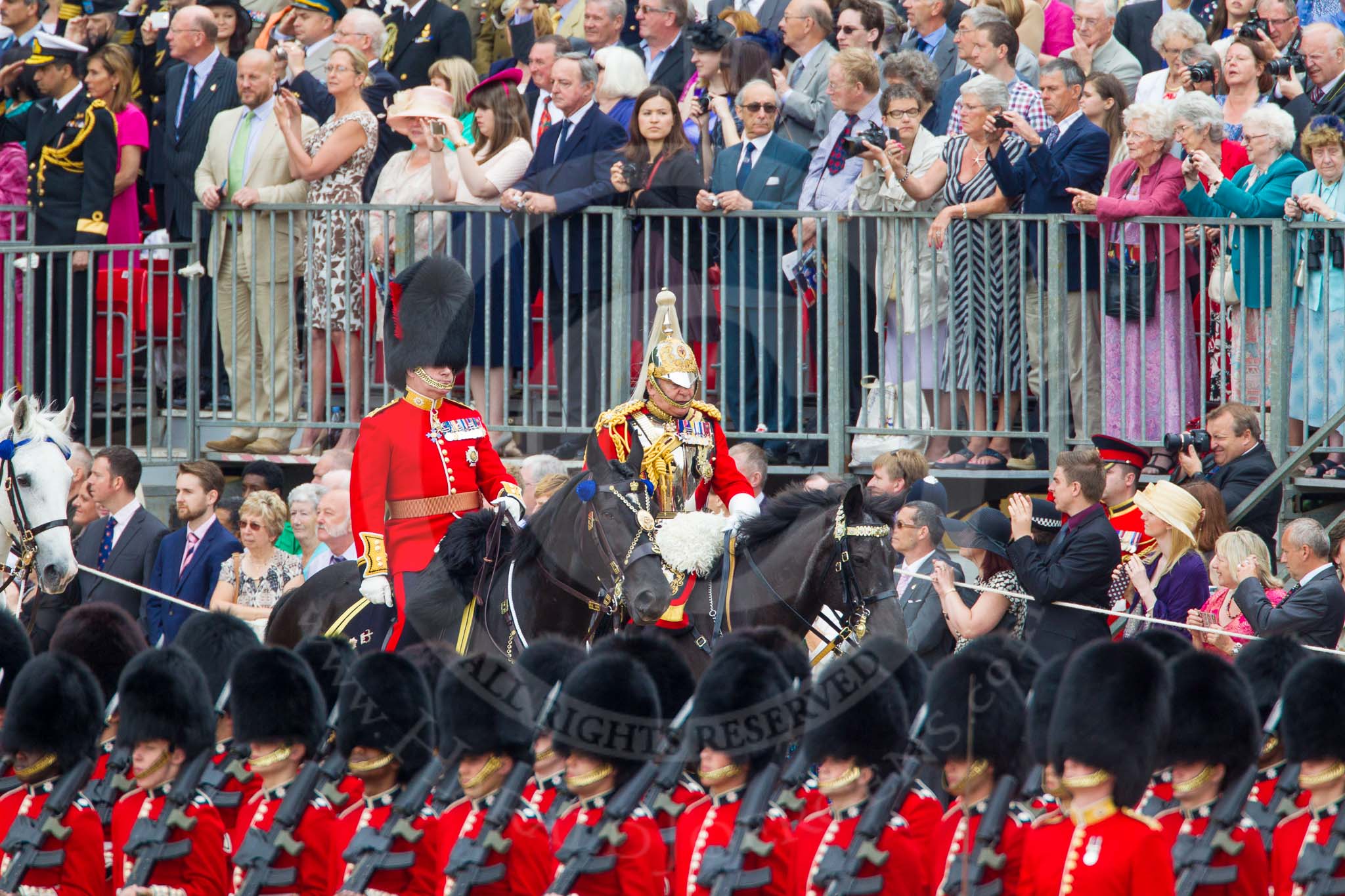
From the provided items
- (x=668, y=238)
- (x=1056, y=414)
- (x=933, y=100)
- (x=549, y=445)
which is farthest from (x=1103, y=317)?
(x=549, y=445)

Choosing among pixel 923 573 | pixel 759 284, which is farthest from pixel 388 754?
pixel 759 284

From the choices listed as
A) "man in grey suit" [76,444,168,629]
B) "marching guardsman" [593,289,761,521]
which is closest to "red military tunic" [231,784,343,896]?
"marching guardsman" [593,289,761,521]

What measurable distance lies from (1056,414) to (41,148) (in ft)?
20.8

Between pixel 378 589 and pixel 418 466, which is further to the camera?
pixel 418 466

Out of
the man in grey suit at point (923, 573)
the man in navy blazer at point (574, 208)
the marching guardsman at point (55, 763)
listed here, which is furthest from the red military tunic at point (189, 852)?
the man in navy blazer at point (574, 208)

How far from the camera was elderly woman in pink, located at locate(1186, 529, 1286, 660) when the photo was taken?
9.63m

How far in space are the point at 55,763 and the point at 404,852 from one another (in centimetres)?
134

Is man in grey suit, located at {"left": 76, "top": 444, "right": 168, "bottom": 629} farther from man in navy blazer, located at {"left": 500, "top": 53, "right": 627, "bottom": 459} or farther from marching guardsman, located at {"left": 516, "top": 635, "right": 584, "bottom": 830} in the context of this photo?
marching guardsman, located at {"left": 516, "top": 635, "right": 584, "bottom": 830}

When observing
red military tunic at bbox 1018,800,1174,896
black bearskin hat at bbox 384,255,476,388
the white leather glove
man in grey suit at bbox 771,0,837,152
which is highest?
man in grey suit at bbox 771,0,837,152

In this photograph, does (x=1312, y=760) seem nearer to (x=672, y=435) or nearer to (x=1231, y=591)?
(x=1231, y=591)

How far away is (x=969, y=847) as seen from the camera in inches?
273

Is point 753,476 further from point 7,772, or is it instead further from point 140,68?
point 140,68

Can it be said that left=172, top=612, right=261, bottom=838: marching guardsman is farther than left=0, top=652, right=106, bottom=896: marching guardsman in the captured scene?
Yes

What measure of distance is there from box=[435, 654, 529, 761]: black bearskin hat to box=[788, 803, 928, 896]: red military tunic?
933mm
